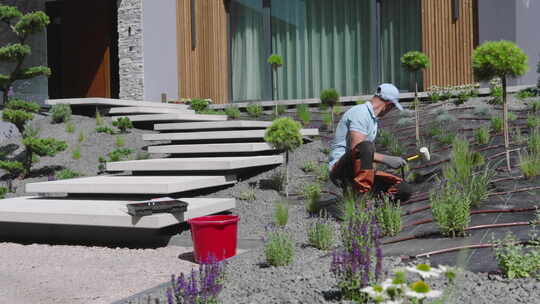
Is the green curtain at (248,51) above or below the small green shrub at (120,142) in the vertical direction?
above

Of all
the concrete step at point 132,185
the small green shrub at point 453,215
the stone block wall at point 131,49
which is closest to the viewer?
the small green shrub at point 453,215

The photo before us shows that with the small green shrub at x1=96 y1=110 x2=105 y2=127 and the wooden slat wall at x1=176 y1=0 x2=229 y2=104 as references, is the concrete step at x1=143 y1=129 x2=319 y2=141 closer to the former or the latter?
the small green shrub at x1=96 y1=110 x2=105 y2=127

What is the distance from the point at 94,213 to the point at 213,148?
2.72 metres

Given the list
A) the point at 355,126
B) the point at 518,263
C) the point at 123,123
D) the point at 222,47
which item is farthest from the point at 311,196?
the point at 222,47

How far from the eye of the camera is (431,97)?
979 cm

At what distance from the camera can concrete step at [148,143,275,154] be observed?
739 cm

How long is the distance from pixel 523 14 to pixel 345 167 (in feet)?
22.6

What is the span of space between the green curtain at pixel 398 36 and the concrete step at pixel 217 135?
371 centimetres

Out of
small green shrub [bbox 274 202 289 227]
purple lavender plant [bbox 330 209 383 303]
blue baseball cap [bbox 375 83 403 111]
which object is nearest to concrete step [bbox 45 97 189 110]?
small green shrub [bbox 274 202 289 227]

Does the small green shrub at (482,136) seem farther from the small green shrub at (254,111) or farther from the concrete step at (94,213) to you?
the small green shrub at (254,111)

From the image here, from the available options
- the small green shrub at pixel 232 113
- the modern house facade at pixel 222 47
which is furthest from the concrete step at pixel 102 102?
the small green shrub at pixel 232 113

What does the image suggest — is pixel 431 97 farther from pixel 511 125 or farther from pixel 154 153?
pixel 154 153

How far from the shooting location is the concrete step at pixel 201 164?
22.0ft

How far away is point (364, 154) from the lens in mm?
4621
